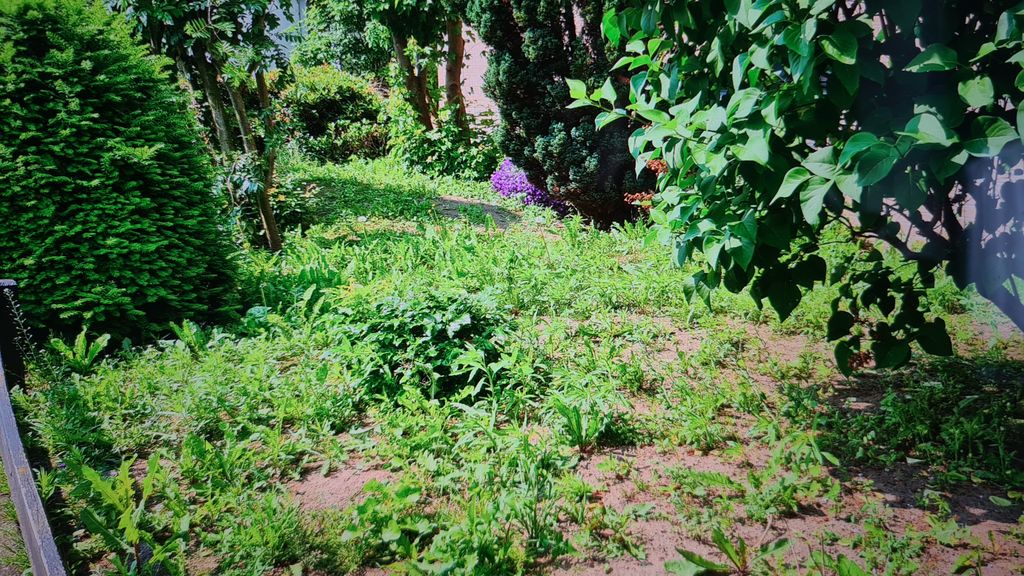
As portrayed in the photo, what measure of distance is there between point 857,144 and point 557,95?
528 centimetres

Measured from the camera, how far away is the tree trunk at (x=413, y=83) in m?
10.7

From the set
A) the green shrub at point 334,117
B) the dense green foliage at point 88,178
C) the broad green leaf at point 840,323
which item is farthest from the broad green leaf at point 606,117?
the green shrub at point 334,117

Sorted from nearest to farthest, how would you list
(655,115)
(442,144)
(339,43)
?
A: (655,115), (442,144), (339,43)

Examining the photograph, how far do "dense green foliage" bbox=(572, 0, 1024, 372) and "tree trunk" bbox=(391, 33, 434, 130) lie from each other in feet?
31.0

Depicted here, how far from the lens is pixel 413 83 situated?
36.6 feet

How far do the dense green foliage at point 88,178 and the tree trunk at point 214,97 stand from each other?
4.58ft

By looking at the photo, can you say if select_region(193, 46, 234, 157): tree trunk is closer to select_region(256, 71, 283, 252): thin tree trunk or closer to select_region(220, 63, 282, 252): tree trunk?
select_region(220, 63, 282, 252): tree trunk

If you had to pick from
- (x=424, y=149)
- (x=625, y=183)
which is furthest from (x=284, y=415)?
(x=424, y=149)

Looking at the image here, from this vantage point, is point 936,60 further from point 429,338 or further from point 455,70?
point 455,70

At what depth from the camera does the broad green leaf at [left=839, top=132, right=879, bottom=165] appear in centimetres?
136

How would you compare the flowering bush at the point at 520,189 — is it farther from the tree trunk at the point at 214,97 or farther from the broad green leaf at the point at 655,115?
the broad green leaf at the point at 655,115

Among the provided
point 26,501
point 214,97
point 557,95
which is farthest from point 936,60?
point 214,97

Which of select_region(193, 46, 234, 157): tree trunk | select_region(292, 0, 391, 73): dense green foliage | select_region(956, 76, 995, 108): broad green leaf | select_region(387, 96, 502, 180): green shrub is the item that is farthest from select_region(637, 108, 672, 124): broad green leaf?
select_region(292, 0, 391, 73): dense green foliage

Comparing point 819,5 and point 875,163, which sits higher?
point 819,5
